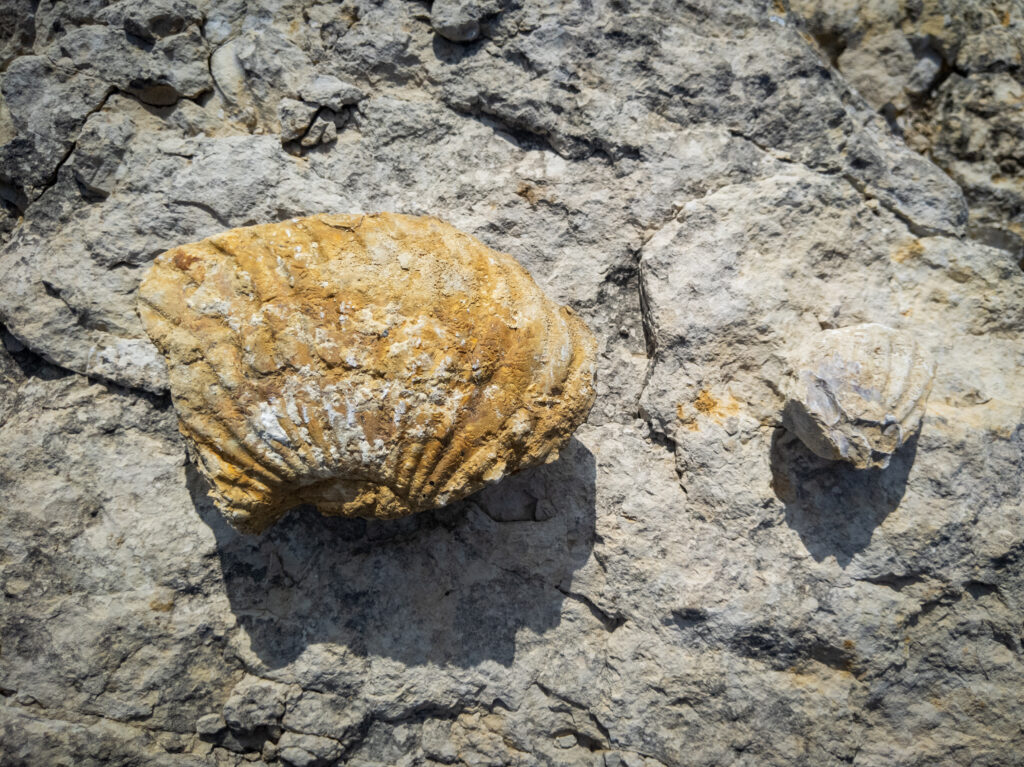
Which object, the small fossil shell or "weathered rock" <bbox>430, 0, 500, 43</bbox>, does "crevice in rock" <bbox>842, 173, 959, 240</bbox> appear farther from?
"weathered rock" <bbox>430, 0, 500, 43</bbox>

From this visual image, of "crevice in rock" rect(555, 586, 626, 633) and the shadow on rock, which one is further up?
the shadow on rock

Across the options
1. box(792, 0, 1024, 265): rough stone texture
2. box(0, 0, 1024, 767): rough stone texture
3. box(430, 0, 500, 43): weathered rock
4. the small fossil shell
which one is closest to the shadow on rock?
box(0, 0, 1024, 767): rough stone texture

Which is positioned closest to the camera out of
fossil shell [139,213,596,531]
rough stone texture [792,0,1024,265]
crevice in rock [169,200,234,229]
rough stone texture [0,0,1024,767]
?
fossil shell [139,213,596,531]

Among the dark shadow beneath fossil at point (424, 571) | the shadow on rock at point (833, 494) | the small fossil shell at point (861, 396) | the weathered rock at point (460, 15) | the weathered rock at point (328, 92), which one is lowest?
the dark shadow beneath fossil at point (424, 571)

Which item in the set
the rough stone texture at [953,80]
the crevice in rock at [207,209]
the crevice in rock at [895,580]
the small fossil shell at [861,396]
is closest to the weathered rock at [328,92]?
the crevice in rock at [207,209]

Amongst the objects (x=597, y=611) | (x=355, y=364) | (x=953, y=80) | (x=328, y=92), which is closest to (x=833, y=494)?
(x=597, y=611)

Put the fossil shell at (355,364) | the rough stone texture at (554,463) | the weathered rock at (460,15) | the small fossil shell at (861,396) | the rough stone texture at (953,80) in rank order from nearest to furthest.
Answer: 1. the fossil shell at (355,364)
2. the small fossil shell at (861,396)
3. the rough stone texture at (554,463)
4. the weathered rock at (460,15)
5. the rough stone texture at (953,80)

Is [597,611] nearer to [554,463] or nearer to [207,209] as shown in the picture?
[554,463]

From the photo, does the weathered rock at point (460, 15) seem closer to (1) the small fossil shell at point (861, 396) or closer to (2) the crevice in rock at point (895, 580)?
(1) the small fossil shell at point (861, 396)
